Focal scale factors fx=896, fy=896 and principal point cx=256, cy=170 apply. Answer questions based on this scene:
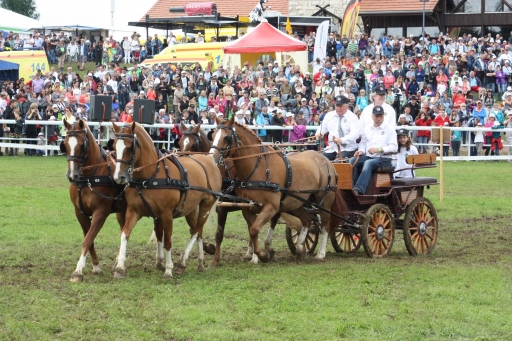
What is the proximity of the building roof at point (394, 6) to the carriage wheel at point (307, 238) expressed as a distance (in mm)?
33047

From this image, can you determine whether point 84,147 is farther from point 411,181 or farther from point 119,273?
point 411,181

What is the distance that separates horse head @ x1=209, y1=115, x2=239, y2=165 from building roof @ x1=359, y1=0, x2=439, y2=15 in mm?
34634

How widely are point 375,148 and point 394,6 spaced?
1350 inches

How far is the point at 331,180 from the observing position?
11.8 metres

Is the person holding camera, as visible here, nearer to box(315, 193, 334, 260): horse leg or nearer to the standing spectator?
the standing spectator

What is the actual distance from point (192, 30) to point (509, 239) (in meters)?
34.1

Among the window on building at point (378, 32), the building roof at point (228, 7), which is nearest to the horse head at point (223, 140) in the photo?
the window on building at point (378, 32)

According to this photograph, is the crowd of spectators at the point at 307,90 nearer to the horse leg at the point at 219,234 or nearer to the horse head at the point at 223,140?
the horse leg at the point at 219,234

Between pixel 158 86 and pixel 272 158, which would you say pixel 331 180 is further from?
pixel 158 86

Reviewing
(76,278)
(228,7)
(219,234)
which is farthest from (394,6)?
(76,278)

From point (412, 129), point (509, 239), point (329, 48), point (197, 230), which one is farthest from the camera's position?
point (329, 48)

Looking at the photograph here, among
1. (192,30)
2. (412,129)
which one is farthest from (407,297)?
(192,30)

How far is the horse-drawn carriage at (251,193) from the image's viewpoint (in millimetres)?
9789

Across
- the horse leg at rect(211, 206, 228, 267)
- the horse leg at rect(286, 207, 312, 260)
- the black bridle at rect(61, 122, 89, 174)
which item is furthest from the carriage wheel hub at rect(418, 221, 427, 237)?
the black bridle at rect(61, 122, 89, 174)
